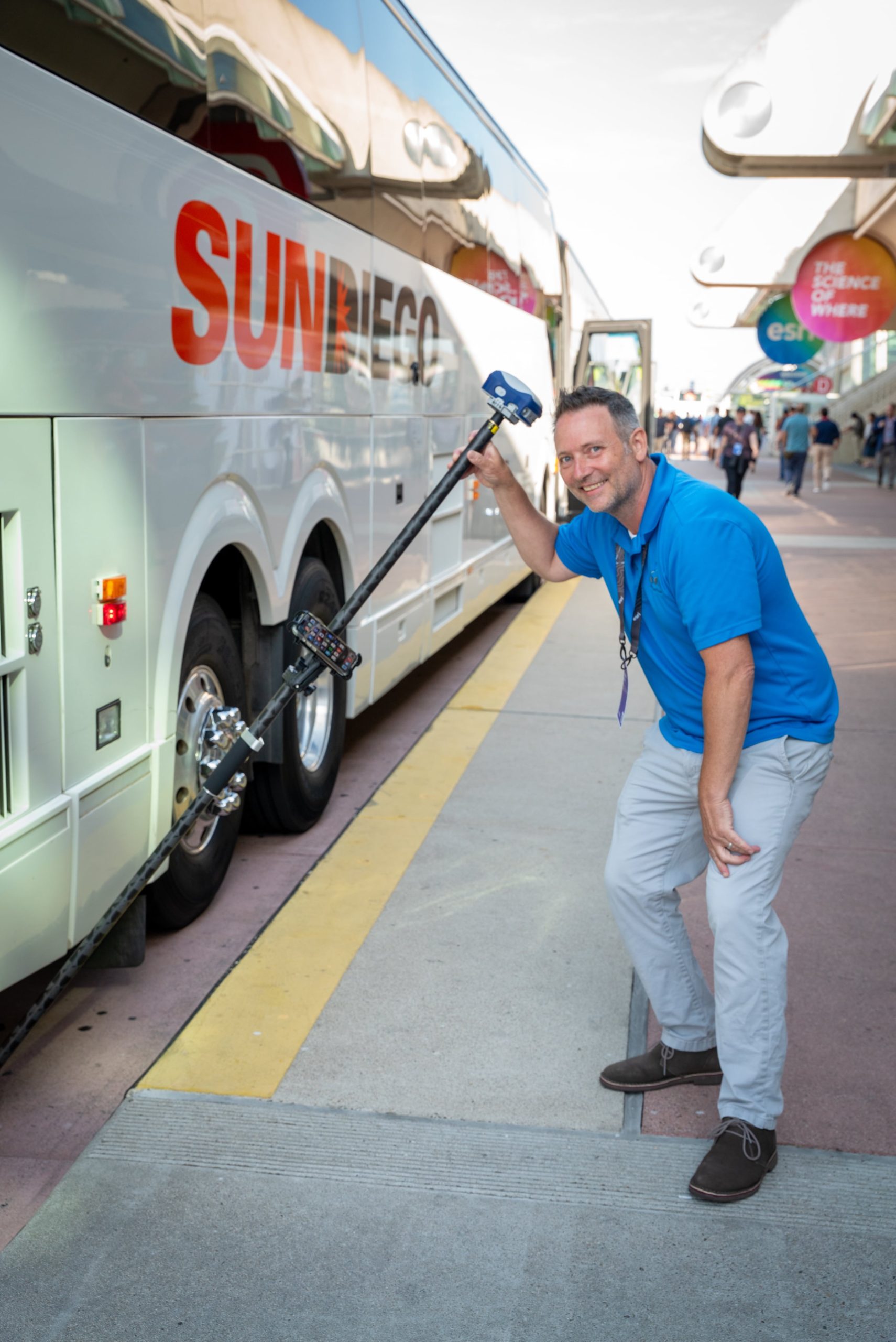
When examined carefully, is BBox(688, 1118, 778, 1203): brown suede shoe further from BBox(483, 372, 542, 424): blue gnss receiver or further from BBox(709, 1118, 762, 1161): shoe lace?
BBox(483, 372, 542, 424): blue gnss receiver

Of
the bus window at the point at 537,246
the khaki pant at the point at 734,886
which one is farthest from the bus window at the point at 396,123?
the bus window at the point at 537,246

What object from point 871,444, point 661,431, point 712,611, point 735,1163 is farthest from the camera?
point 661,431

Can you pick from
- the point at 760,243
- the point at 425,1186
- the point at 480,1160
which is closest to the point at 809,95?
the point at 760,243

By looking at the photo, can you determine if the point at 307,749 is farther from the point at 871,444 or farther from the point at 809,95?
the point at 871,444

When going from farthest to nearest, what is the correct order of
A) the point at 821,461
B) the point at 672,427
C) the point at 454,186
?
the point at 672,427 → the point at 821,461 → the point at 454,186

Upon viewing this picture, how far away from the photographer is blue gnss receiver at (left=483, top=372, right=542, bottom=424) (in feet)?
9.88

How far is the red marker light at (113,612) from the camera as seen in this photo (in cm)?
340

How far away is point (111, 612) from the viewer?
3.43m

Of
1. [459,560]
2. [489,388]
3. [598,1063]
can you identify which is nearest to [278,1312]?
[598,1063]

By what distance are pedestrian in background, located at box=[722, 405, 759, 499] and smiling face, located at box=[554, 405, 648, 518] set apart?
19.4 m

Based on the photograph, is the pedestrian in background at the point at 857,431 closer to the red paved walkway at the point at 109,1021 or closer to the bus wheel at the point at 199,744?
the red paved walkway at the point at 109,1021

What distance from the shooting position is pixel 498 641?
34.2ft

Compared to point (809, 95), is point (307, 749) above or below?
below

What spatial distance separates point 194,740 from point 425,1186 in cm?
172
